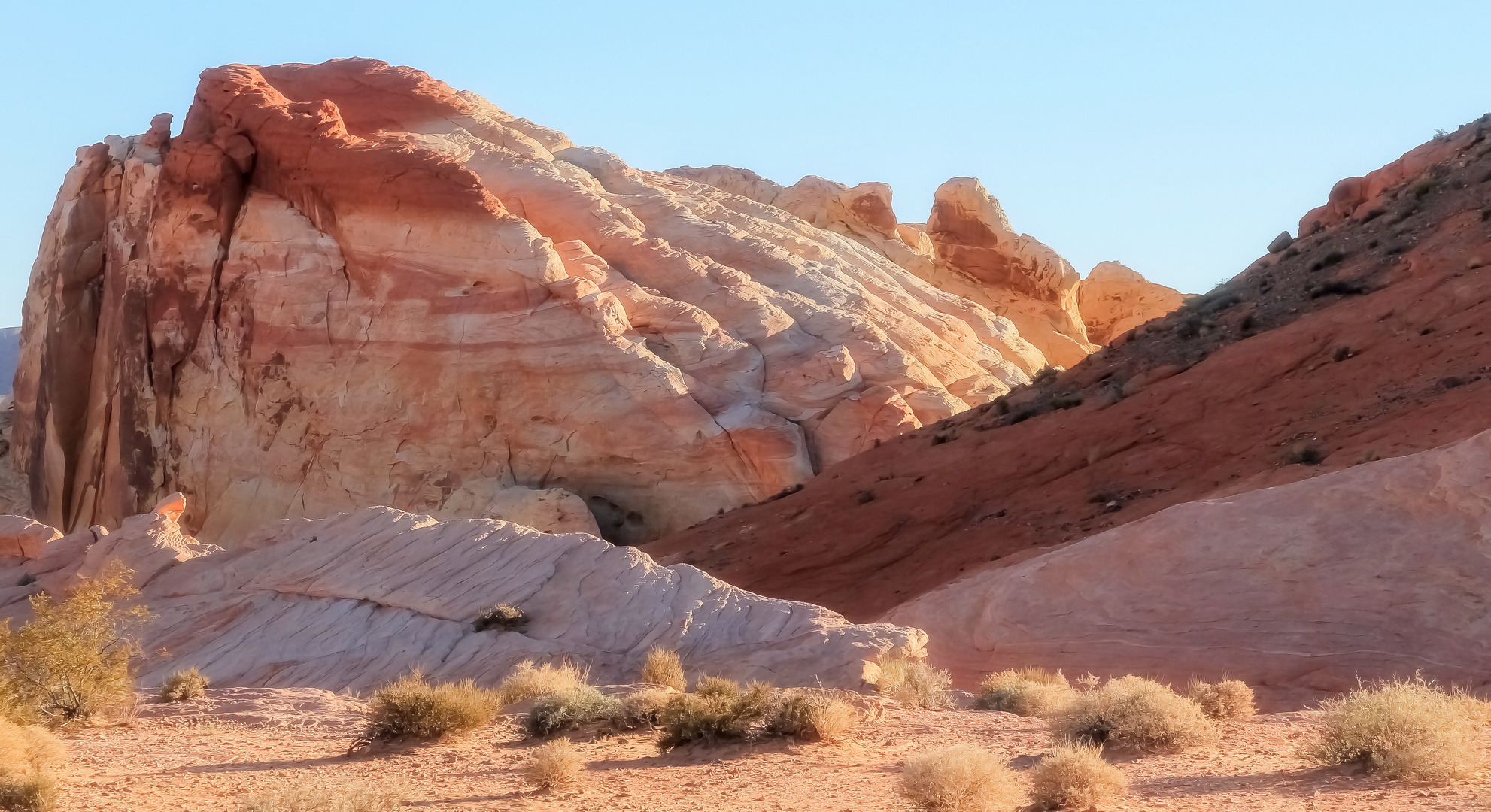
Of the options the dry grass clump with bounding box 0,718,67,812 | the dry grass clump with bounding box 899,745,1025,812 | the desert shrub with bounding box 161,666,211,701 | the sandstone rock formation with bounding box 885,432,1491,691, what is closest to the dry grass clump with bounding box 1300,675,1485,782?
the dry grass clump with bounding box 899,745,1025,812

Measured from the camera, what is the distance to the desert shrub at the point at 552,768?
27.9ft

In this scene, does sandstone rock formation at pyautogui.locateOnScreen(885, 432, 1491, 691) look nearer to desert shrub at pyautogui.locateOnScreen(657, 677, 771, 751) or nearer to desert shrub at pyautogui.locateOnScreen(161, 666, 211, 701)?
desert shrub at pyautogui.locateOnScreen(657, 677, 771, 751)

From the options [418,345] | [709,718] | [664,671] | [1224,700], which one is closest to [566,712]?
[709,718]

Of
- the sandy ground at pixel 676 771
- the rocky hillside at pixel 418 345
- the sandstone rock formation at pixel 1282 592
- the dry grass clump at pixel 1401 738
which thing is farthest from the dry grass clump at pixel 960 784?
the rocky hillside at pixel 418 345

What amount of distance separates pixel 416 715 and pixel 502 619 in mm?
4597

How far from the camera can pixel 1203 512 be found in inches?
595

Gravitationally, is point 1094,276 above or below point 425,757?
above

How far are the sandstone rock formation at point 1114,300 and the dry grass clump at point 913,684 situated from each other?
44258mm

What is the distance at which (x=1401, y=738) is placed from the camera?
7.80 meters

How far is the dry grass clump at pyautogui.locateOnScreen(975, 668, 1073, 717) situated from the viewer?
451 inches

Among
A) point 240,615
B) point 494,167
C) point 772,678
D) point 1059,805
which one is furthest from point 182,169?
point 1059,805

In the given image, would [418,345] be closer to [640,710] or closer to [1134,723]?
[640,710]

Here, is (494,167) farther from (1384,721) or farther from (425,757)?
(1384,721)

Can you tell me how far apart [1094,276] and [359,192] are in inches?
1273
